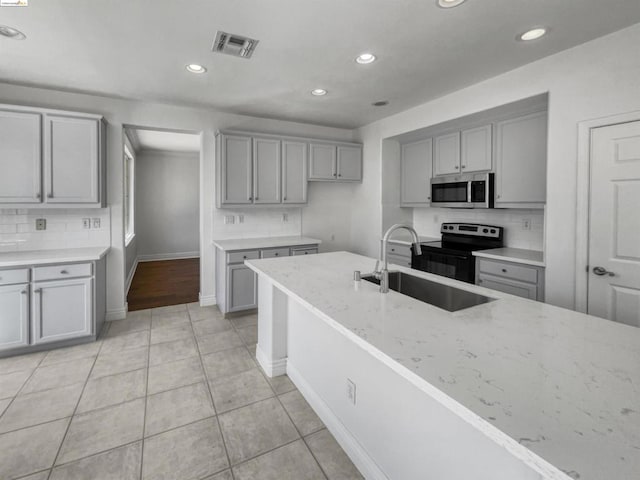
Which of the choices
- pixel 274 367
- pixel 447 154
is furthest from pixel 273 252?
pixel 447 154

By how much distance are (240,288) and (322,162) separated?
2012mm

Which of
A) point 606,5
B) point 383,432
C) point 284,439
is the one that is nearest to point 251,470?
point 284,439

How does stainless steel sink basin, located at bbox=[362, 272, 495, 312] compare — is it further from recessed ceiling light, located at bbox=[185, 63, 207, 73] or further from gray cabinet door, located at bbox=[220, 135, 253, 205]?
gray cabinet door, located at bbox=[220, 135, 253, 205]

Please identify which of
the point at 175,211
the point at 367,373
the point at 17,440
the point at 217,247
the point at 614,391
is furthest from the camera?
the point at 175,211

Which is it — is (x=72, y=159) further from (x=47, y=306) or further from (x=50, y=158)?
(x=47, y=306)

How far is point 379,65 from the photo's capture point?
281 centimetres

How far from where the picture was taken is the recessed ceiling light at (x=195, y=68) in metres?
2.82

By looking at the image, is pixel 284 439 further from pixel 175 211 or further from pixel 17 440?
pixel 175 211

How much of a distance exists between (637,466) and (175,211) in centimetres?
820

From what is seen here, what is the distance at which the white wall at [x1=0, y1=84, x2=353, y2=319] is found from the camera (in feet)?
11.2

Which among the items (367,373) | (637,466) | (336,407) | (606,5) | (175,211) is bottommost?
(336,407)

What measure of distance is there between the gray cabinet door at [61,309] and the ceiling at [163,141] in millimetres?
3008

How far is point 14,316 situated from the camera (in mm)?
2877

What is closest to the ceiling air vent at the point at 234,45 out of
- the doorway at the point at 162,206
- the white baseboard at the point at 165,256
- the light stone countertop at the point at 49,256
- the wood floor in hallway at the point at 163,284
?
the light stone countertop at the point at 49,256
